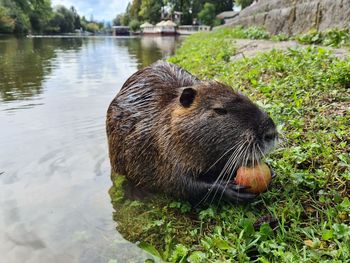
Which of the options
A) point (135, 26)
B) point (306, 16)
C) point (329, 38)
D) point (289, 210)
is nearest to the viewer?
point (289, 210)

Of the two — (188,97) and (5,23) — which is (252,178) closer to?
(188,97)

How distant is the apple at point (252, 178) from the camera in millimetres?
2211

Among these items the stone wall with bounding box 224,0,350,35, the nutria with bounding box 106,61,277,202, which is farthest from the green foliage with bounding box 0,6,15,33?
the nutria with bounding box 106,61,277,202

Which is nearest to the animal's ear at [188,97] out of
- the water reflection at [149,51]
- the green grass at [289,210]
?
the green grass at [289,210]

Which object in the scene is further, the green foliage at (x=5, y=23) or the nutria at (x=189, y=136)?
the green foliage at (x=5, y=23)

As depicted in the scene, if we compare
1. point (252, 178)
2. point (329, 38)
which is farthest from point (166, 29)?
point (252, 178)

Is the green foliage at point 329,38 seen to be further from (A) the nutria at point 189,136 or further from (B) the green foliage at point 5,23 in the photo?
(B) the green foliage at point 5,23

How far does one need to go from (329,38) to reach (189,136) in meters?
4.49

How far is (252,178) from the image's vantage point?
7.25ft

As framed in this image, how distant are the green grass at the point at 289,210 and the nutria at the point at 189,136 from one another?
5.9 inches

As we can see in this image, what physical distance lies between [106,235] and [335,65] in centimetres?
276

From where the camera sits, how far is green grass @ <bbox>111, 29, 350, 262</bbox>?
1.83 m

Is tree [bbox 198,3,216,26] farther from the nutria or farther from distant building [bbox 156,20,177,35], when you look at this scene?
the nutria

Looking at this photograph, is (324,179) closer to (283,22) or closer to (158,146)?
(158,146)
